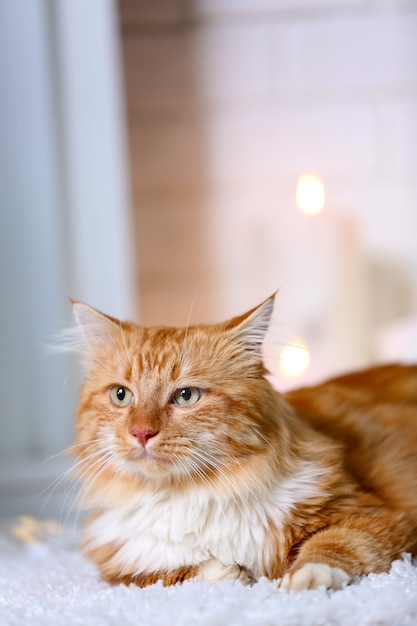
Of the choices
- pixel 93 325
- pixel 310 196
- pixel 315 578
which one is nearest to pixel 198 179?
pixel 310 196

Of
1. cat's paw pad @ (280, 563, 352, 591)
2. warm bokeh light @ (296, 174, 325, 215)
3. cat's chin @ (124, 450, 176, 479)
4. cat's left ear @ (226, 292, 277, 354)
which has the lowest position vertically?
cat's paw pad @ (280, 563, 352, 591)

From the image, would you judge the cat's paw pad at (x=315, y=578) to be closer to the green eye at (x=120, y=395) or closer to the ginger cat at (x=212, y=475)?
the ginger cat at (x=212, y=475)

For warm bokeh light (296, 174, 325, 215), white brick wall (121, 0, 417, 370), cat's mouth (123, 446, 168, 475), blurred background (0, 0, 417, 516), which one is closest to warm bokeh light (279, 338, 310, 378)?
blurred background (0, 0, 417, 516)

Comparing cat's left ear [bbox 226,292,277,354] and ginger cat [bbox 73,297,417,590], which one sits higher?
cat's left ear [bbox 226,292,277,354]

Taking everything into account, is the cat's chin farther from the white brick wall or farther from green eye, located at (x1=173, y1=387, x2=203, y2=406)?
the white brick wall

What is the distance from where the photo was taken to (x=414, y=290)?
2883mm

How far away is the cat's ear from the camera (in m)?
1.37

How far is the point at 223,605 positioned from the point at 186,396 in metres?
0.36

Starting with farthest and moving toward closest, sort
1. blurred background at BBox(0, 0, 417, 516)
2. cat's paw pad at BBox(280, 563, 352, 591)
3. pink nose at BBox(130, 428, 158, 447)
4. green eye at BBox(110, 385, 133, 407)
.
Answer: blurred background at BBox(0, 0, 417, 516) < green eye at BBox(110, 385, 133, 407) < pink nose at BBox(130, 428, 158, 447) < cat's paw pad at BBox(280, 563, 352, 591)

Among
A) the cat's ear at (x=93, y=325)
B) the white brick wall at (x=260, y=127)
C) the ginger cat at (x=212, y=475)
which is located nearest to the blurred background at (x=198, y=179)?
the white brick wall at (x=260, y=127)

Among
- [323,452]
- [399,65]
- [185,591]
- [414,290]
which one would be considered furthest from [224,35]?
[185,591]

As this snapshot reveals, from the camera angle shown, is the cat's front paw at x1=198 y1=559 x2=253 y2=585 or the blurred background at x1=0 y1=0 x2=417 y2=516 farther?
the blurred background at x1=0 y1=0 x2=417 y2=516

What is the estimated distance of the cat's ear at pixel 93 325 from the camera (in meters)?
1.37

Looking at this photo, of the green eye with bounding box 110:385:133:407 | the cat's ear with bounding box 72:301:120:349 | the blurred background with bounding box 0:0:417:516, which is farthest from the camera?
the blurred background with bounding box 0:0:417:516
